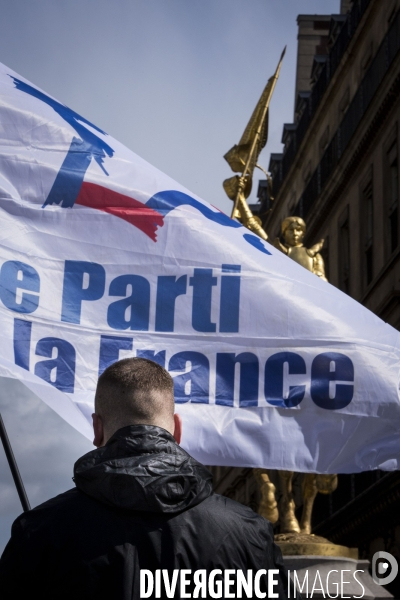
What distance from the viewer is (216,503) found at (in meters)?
2.69

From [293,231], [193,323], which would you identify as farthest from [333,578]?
[293,231]

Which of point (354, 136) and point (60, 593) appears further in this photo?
point (354, 136)

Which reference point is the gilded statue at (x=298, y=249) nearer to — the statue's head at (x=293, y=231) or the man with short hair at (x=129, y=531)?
the statue's head at (x=293, y=231)

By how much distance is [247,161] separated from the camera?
978 centimetres

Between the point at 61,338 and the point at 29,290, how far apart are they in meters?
0.36

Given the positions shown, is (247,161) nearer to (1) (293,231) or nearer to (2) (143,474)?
(1) (293,231)

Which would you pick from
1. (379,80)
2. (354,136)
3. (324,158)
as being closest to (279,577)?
(379,80)

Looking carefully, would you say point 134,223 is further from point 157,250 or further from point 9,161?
point 9,161

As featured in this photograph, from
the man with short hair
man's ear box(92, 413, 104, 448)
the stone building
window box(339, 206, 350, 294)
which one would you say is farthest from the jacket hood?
window box(339, 206, 350, 294)

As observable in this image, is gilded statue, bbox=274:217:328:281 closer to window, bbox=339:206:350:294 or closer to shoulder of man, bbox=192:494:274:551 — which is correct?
shoulder of man, bbox=192:494:274:551

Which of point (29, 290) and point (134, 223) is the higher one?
point (134, 223)

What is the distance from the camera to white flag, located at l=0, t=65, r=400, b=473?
6.22 meters

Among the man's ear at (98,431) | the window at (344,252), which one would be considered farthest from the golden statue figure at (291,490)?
the window at (344,252)

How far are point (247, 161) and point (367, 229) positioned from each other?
66.7ft
